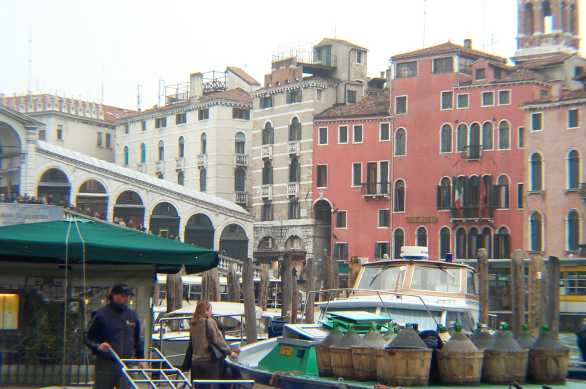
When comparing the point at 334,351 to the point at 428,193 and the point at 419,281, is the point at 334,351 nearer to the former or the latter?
the point at 419,281

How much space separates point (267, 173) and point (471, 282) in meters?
38.8

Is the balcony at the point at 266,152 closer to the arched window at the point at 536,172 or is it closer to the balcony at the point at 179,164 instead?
the balcony at the point at 179,164

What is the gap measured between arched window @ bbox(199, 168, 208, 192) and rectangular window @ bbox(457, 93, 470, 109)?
1548cm

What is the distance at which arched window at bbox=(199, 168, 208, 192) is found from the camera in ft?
200

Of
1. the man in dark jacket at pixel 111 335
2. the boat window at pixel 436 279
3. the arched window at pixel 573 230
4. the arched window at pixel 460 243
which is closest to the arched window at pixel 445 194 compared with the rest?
the arched window at pixel 460 243

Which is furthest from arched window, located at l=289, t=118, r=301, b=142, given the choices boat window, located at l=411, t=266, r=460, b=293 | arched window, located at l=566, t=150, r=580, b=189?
boat window, located at l=411, t=266, r=460, b=293

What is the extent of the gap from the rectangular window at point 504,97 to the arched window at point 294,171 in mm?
11162

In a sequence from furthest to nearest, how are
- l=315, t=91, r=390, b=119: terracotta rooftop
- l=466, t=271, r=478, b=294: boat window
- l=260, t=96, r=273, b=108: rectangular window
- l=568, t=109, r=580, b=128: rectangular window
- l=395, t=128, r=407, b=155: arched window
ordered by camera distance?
l=260, t=96, r=273, b=108: rectangular window → l=315, t=91, r=390, b=119: terracotta rooftop → l=395, t=128, r=407, b=155: arched window → l=568, t=109, r=580, b=128: rectangular window → l=466, t=271, r=478, b=294: boat window

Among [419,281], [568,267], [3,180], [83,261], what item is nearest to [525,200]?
[568,267]

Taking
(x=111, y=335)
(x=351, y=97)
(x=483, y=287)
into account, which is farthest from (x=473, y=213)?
(x=111, y=335)

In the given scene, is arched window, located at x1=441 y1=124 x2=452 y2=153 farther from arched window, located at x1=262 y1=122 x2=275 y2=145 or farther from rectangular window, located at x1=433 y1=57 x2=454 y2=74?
arched window, located at x1=262 y1=122 x2=275 y2=145

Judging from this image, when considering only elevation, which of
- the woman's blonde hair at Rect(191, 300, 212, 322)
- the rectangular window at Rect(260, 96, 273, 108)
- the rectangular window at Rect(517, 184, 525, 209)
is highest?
the rectangular window at Rect(260, 96, 273, 108)

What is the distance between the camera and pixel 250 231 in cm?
5712

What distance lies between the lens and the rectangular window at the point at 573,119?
47.2 metres
